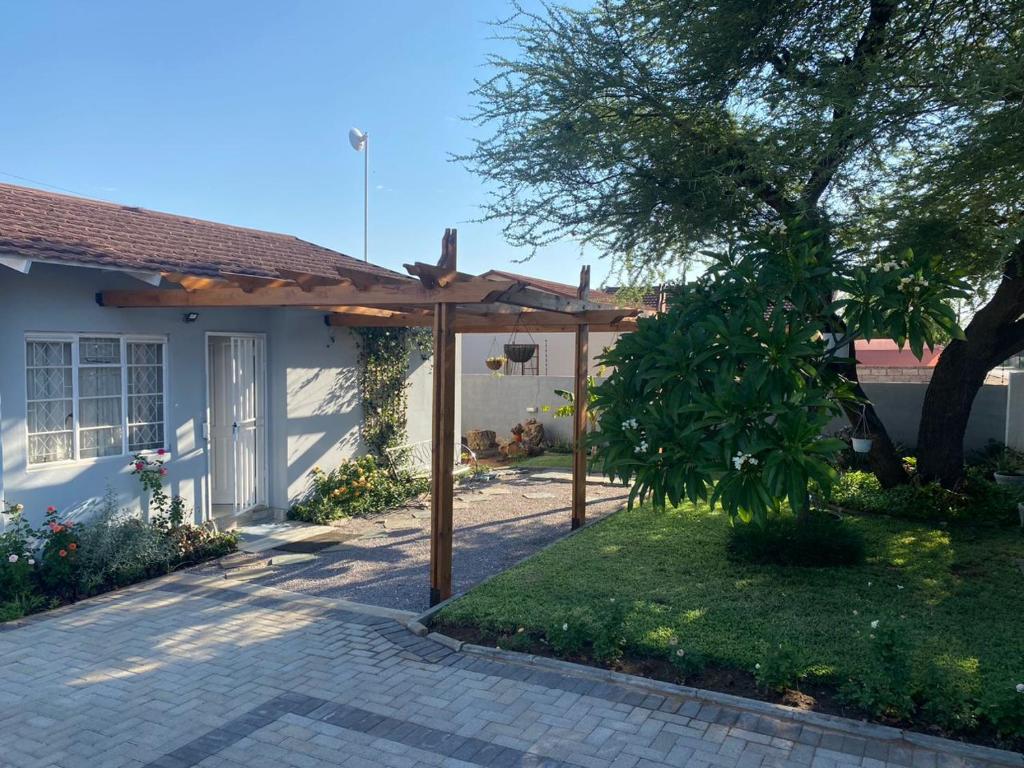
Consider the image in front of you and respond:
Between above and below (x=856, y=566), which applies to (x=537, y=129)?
above

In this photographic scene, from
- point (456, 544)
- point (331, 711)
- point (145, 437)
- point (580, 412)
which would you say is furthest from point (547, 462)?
point (331, 711)

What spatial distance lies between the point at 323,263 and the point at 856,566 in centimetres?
861

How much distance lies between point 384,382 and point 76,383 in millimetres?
5134

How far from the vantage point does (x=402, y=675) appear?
5414 millimetres

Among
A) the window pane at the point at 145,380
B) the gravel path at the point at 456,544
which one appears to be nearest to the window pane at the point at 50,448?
the window pane at the point at 145,380

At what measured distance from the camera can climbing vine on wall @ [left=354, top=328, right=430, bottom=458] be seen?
11.9m

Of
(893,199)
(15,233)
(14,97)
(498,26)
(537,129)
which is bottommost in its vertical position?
(15,233)

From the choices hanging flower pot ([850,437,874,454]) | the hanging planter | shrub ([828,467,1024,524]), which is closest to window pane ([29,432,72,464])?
shrub ([828,467,1024,524])

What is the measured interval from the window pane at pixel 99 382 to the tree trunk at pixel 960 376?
1008cm

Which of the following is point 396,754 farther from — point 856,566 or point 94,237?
point 94,237

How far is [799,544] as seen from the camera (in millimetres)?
7855

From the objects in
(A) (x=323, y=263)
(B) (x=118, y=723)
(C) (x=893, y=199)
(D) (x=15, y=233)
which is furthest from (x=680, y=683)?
(A) (x=323, y=263)

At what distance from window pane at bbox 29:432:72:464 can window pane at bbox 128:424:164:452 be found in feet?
2.25

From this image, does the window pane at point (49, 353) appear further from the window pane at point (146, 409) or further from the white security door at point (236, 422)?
the white security door at point (236, 422)
